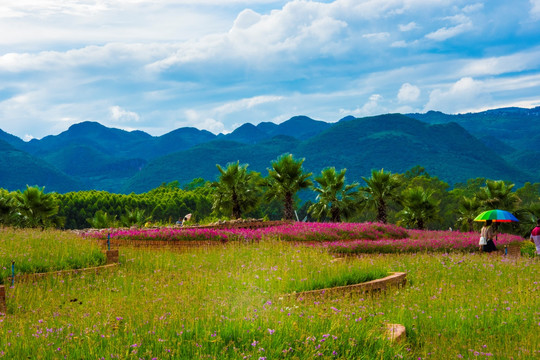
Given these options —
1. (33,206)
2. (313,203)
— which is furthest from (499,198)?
(33,206)

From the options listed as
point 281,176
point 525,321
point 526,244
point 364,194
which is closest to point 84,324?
point 525,321

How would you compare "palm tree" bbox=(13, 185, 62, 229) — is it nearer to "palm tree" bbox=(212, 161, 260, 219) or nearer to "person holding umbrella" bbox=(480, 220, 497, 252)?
"palm tree" bbox=(212, 161, 260, 219)

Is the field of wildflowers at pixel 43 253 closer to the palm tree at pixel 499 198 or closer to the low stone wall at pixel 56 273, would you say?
the low stone wall at pixel 56 273

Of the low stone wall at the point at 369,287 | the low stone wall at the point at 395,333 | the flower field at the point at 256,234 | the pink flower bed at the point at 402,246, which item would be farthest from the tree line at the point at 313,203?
the low stone wall at the point at 395,333

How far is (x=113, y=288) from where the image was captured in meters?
9.93

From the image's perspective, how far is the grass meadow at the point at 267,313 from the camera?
18.5 feet

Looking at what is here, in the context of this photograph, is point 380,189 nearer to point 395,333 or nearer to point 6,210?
point 395,333

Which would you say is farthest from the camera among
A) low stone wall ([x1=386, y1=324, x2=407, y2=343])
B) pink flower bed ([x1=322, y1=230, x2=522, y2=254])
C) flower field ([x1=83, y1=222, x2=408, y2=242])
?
flower field ([x1=83, y1=222, x2=408, y2=242])

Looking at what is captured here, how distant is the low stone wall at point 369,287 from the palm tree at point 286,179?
17.9m

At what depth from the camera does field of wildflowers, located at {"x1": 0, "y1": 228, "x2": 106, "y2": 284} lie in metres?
11.5

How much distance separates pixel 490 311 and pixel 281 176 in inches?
824

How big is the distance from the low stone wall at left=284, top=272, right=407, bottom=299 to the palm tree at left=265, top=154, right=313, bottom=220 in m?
17.9

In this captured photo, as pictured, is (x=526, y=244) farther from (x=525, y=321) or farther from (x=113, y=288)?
(x=113, y=288)

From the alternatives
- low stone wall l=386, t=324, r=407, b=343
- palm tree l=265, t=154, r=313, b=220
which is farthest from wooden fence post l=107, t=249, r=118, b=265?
palm tree l=265, t=154, r=313, b=220
